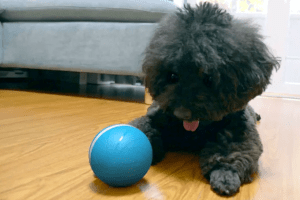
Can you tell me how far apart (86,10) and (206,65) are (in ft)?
6.46

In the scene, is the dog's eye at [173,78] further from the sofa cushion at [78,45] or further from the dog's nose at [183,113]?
the sofa cushion at [78,45]

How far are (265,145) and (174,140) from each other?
20.1 inches

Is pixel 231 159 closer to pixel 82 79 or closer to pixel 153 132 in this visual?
pixel 153 132

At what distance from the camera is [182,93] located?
99 cm

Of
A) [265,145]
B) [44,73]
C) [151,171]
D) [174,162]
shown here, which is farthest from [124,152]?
[44,73]

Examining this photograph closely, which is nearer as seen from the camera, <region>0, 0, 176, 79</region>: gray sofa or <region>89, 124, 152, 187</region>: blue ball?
<region>89, 124, 152, 187</region>: blue ball

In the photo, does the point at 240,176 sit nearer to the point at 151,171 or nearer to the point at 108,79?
the point at 151,171

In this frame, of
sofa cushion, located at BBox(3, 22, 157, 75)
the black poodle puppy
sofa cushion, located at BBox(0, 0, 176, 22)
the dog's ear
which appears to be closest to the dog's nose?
the black poodle puppy

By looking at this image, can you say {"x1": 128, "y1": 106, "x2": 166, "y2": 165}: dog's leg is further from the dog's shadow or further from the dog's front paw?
the dog's front paw

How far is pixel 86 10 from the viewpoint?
264 cm

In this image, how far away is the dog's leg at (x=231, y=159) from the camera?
889 mm

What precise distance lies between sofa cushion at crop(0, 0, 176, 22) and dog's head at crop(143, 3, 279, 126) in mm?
1469

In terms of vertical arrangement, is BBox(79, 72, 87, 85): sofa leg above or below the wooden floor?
below

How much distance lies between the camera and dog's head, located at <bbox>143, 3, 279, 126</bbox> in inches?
38.2
